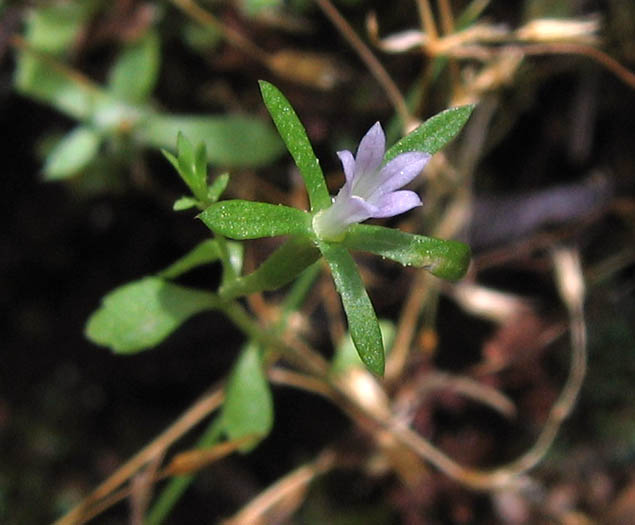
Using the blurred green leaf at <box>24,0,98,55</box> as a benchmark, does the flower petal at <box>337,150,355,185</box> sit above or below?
below

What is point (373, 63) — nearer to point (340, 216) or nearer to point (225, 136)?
point (225, 136)

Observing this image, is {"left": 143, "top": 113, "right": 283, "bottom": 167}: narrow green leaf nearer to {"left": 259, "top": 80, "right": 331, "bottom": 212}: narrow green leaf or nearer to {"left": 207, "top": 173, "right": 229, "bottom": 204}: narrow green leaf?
{"left": 207, "top": 173, "right": 229, "bottom": 204}: narrow green leaf

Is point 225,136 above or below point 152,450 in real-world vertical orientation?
above

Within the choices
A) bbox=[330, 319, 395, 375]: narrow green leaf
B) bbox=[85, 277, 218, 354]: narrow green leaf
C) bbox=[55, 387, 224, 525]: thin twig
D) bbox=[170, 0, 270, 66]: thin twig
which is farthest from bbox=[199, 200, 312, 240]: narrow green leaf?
bbox=[170, 0, 270, 66]: thin twig

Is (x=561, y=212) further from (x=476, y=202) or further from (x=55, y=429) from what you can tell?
(x=55, y=429)

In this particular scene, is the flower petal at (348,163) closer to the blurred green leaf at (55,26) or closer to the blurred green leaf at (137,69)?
the blurred green leaf at (137,69)

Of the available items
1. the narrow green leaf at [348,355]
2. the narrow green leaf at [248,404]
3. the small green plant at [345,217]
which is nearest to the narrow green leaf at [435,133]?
the small green plant at [345,217]

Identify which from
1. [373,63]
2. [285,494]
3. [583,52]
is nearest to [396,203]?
[373,63]
